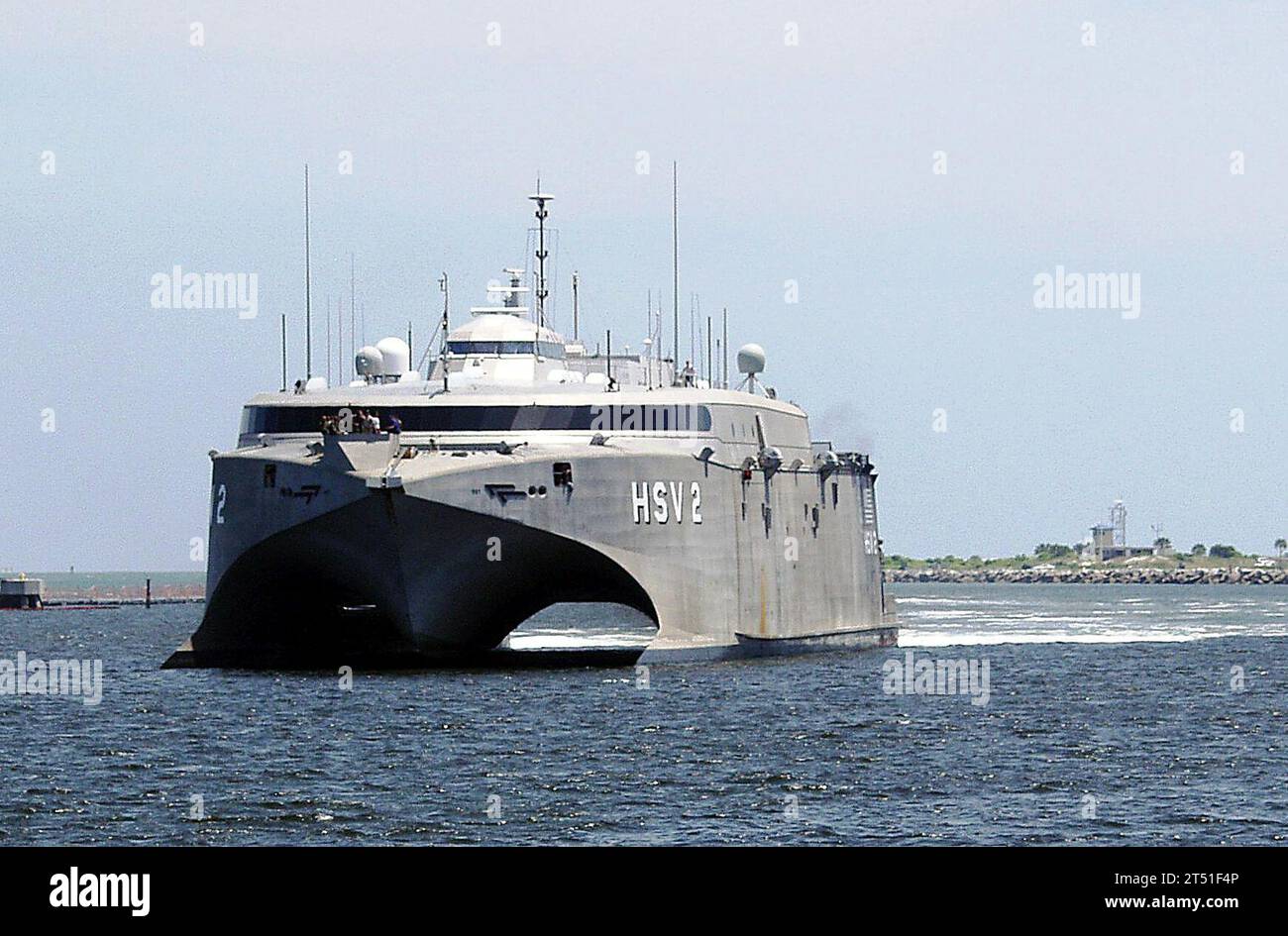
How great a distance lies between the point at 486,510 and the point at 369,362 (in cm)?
987

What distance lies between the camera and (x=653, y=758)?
113 feet

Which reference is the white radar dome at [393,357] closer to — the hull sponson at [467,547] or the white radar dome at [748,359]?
the hull sponson at [467,547]

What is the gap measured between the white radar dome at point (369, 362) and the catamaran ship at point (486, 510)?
0.17 ft

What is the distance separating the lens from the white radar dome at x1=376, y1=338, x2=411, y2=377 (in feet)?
182

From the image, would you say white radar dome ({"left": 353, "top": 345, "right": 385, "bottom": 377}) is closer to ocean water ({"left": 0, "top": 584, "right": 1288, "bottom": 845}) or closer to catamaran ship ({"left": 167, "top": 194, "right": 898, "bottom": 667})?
catamaran ship ({"left": 167, "top": 194, "right": 898, "bottom": 667})

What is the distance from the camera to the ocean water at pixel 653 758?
2756cm

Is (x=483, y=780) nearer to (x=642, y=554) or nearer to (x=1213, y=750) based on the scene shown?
(x=1213, y=750)

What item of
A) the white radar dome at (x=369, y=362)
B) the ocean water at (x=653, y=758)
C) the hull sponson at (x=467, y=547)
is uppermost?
the white radar dome at (x=369, y=362)

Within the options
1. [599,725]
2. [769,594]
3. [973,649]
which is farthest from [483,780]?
[973,649]

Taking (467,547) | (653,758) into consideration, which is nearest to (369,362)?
(467,547)

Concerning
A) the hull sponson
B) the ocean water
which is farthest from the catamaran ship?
the ocean water

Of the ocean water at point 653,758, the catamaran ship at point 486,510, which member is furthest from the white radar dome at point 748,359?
the ocean water at point 653,758

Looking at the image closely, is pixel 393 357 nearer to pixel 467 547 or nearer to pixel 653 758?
pixel 467 547
